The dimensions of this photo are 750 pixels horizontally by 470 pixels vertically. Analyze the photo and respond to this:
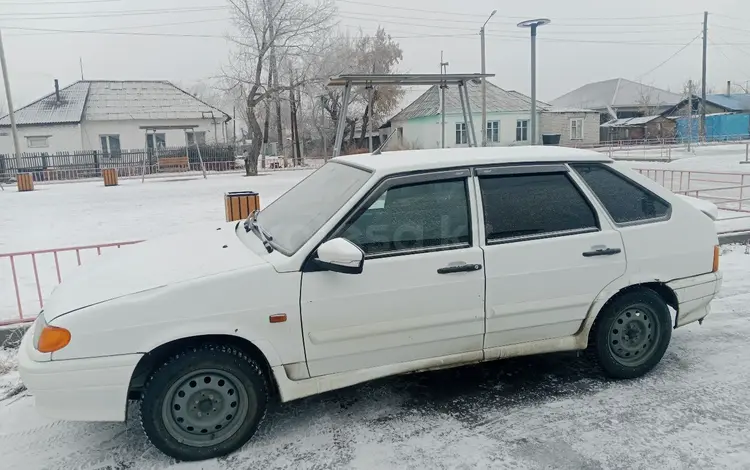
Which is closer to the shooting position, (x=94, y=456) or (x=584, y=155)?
(x=94, y=456)

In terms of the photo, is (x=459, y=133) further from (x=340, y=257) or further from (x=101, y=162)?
(x=340, y=257)

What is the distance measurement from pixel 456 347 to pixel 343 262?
1044 millimetres

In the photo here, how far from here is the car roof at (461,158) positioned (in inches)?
143

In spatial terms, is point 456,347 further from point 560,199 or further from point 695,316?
point 695,316

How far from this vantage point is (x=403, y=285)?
132 inches

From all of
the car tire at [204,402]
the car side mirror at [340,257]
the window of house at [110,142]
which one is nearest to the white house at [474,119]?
the window of house at [110,142]

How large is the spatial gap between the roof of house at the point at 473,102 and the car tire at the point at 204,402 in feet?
120

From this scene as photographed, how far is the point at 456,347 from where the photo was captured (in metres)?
3.58

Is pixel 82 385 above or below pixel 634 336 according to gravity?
above

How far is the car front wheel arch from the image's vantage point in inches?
122

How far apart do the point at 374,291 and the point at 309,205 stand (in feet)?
2.93

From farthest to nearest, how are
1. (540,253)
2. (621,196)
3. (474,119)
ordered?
(474,119) < (621,196) < (540,253)

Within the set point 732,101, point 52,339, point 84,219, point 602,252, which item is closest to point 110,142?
point 84,219

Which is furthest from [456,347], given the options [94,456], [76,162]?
[76,162]
